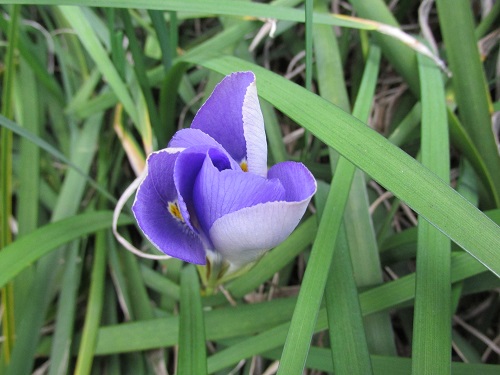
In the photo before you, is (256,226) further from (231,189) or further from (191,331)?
(191,331)

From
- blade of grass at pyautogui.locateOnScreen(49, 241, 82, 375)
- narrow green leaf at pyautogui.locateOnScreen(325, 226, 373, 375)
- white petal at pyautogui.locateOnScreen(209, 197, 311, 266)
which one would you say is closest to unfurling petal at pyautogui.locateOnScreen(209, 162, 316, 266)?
white petal at pyautogui.locateOnScreen(209, 197, 311, 266)

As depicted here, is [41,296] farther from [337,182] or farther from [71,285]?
[337,182]

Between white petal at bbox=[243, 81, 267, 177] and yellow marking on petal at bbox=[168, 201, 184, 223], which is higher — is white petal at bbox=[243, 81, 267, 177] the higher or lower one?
the higher one

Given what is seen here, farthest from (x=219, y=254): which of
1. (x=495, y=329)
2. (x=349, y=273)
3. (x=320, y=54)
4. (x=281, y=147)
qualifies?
(x=495, y=329)

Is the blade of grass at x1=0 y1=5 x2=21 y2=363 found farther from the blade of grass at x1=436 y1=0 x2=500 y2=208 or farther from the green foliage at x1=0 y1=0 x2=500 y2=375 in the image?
the blade of grass at x1=436 y1=0 x2=500 y2=208

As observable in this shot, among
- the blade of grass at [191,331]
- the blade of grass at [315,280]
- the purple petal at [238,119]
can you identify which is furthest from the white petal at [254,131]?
the blade of grass at [191,331]
